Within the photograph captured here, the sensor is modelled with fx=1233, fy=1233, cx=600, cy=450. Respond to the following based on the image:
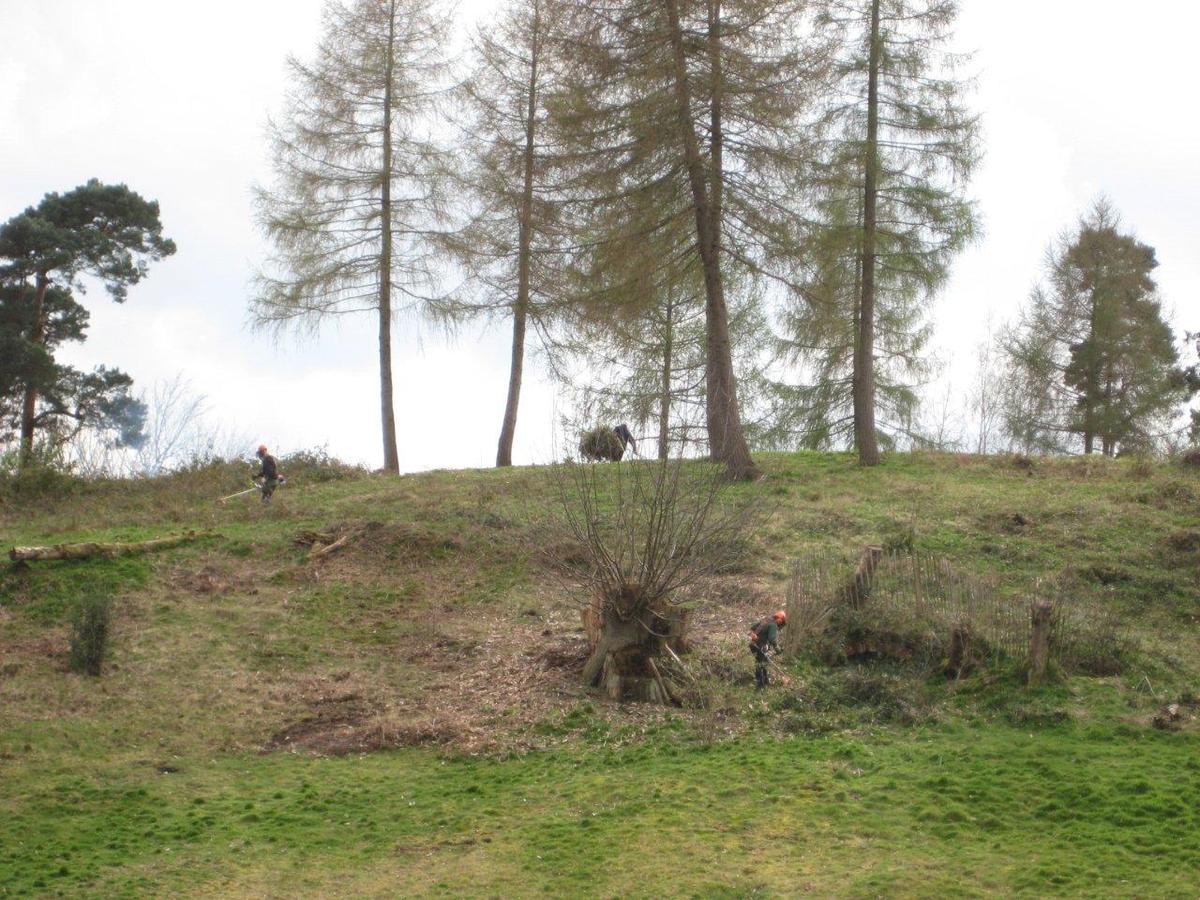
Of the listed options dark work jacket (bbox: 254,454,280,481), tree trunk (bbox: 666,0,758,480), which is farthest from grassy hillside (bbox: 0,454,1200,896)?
tree trunk (bbox: 666,0,758,480)

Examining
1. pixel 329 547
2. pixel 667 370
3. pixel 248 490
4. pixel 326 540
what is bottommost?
pixel 329 547

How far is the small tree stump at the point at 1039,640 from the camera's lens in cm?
1341

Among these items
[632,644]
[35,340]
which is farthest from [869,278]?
[35,340]

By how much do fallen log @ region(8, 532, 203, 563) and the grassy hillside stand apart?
0.64 ft

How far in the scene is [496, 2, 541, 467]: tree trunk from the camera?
28.5 meters

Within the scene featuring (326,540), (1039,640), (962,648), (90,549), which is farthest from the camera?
(326,540)

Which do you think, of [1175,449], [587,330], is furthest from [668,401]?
[1175,449]

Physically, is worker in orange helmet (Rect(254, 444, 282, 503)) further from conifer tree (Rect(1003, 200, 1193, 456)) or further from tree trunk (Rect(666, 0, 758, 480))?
conifer tree (Rect(1003, 200, 1193, 456))

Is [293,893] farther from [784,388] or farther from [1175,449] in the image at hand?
[1175,449]

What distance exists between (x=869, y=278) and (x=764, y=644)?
14546 mm

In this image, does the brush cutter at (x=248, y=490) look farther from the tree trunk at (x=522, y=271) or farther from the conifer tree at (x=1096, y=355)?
the conifer tree at (x=1096, y=355)

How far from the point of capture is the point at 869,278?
2661cm

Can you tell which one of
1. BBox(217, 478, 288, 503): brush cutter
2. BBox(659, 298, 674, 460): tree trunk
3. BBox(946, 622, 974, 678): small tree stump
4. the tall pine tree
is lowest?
BBox(946, 622, 974, 678): small tree stump

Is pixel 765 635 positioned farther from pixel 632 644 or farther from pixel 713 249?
pixel 713 249
